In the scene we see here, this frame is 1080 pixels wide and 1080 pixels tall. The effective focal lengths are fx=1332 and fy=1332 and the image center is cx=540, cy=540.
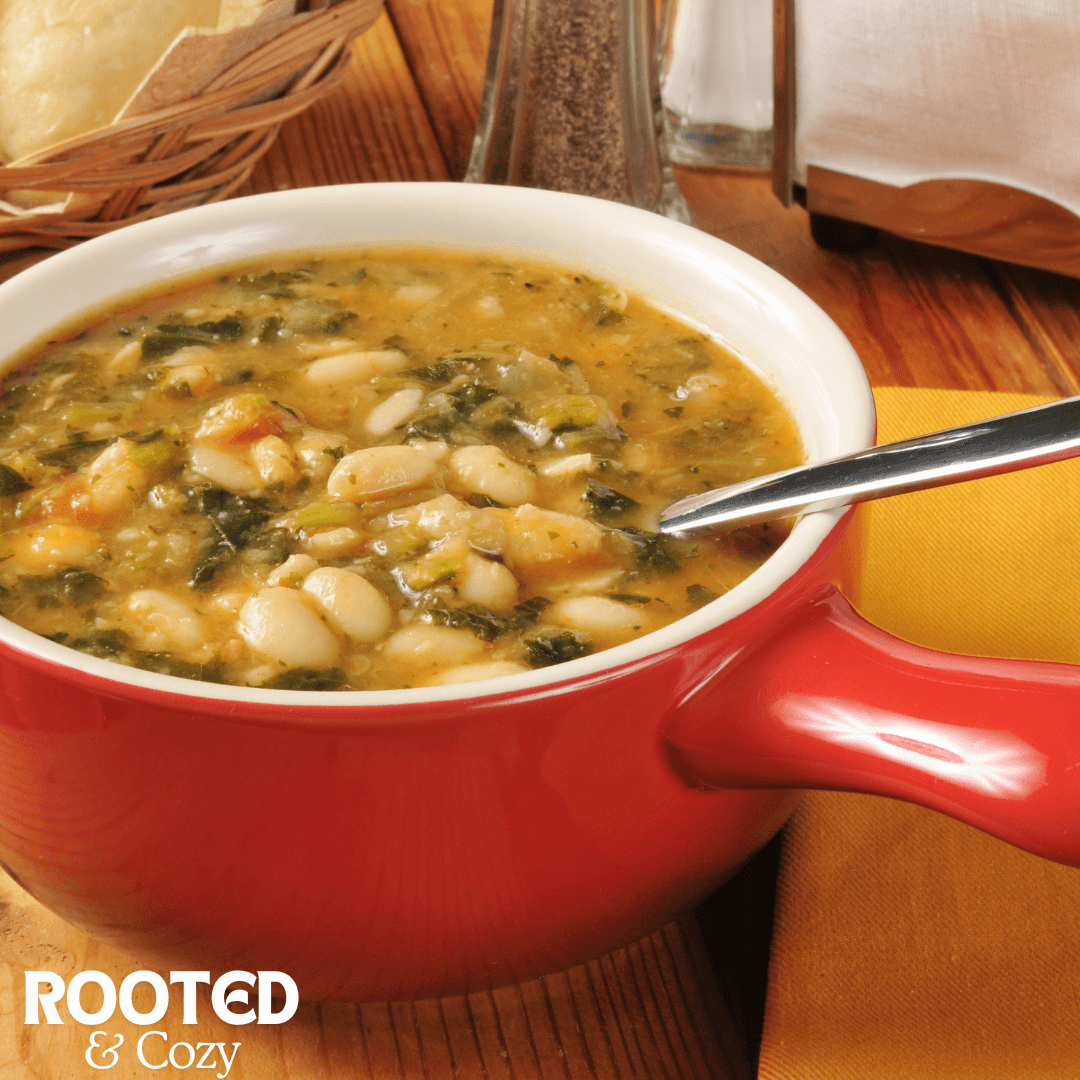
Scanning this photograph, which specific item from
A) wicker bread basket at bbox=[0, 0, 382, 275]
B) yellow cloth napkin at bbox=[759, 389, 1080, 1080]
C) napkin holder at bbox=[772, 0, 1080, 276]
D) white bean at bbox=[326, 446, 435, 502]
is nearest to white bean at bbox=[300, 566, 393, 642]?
white bean at bbox=[326, 446, 435, 502]

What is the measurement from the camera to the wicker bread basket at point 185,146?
1753 mm

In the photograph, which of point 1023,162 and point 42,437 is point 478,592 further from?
point 1023,162

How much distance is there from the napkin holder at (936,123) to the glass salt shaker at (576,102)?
21 centimetres

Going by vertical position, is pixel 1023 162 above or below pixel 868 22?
below

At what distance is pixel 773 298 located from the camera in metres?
1.25

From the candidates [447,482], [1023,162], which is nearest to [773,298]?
[447,482]

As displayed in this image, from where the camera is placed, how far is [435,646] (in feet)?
3.38

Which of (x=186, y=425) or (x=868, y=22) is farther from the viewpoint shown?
(x=868, y=22)

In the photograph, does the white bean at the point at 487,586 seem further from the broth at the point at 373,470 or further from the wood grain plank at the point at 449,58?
the wood grain plank at the point at 449,58

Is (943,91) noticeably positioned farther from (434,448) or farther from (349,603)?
(349,603)

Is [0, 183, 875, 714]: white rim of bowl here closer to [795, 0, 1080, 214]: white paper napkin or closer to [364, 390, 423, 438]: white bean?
[364, 390, 423, 438]: white bean

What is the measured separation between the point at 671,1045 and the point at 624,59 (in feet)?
5.06

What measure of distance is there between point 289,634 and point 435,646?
0.37ft

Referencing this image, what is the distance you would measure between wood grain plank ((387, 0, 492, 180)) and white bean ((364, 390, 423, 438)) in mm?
1064
